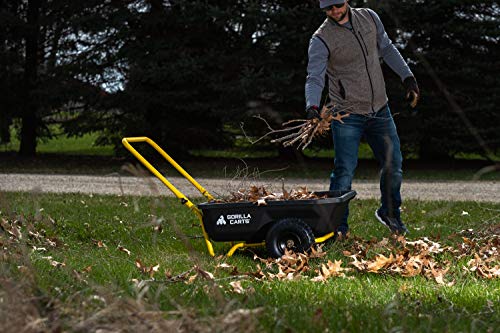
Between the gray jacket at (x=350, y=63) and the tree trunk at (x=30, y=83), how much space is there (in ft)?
52.2

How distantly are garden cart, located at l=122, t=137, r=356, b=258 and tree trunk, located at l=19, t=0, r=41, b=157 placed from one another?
1637 centimetres

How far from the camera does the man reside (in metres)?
6.30

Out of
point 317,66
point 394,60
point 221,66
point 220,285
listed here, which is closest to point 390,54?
point 394,60

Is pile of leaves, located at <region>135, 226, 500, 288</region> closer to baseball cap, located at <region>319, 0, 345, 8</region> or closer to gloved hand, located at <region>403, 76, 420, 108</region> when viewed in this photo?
gloved hand, located at <region>403, 76, 420, 108</region>

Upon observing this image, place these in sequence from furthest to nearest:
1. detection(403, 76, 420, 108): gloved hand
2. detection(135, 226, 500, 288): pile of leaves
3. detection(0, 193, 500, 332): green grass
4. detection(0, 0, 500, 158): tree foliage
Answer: detection(0, 0, 500, 158): tree foliage → detection(403, 76, 420, 108): gloved hand → detection(135, 226, 500, 288): pile of leaves → detection(0, 193, 500, 332): green grass

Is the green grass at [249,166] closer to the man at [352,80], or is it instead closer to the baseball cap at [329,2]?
the man at [352,80]

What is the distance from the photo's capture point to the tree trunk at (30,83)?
2146 centimetres

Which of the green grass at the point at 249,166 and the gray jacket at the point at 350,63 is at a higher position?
the gray jacket at the point at 350,63

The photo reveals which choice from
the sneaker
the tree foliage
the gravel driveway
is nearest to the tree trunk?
the tree foliage

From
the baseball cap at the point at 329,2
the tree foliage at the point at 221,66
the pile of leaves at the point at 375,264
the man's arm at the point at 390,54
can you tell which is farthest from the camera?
the tree foliage at the point at 221,66

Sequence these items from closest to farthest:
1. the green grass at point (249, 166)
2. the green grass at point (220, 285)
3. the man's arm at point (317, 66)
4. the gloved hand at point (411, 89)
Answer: the green grass at point (220, 285)
the man's arm at point (317, 66)
the gloved hand at point (411, 89)
the green grass at point (249, 166)

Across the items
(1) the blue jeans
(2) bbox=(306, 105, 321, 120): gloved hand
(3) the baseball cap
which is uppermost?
(3) the baseball cap

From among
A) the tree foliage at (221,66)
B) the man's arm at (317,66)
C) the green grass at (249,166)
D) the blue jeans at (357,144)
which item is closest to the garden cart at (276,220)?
the blue jeans at (357,144)

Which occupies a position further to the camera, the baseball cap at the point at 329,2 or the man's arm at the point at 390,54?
the man's arm at the point at 390,54
